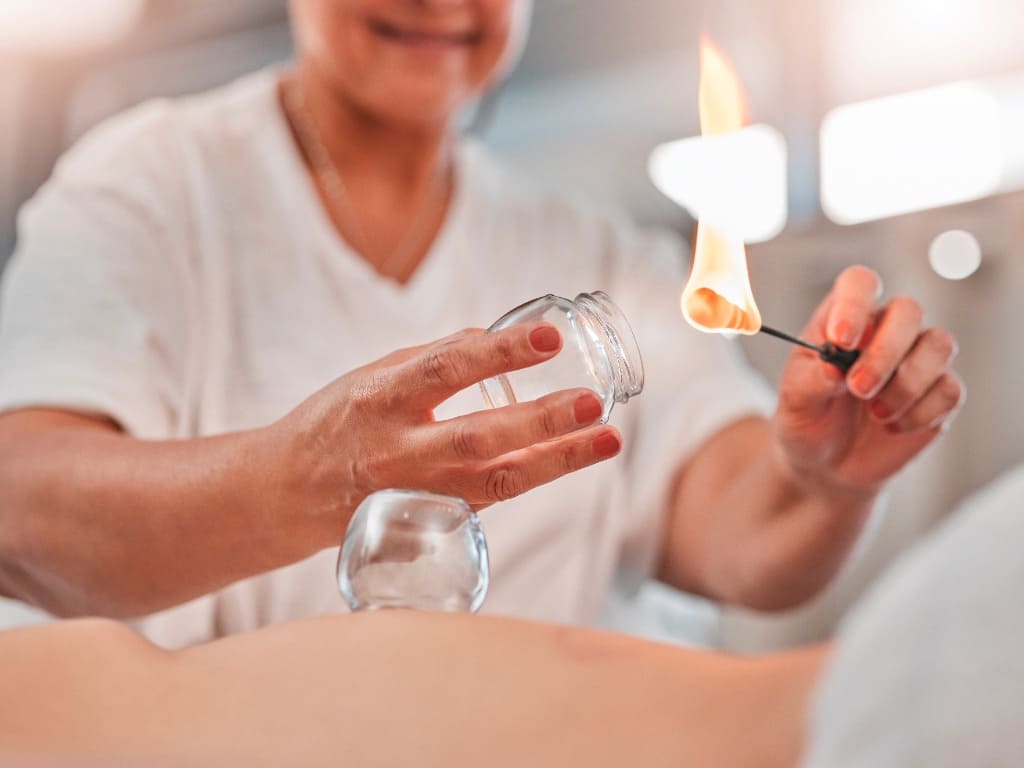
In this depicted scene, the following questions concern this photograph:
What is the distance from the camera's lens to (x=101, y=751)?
353 millimetres

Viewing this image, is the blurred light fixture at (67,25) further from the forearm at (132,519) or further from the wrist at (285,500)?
the wrist at (285,500)

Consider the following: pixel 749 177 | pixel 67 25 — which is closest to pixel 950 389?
pixel 749 177

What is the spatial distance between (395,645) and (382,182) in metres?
0.68

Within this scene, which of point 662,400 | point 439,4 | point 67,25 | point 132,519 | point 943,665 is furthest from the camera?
point 67,25

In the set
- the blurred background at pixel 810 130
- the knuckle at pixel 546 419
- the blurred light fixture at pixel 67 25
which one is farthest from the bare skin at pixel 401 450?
the blurred light fixture at pixel 67 25

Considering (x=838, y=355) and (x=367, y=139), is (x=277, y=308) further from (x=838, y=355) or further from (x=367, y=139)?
(x=838, y=355)

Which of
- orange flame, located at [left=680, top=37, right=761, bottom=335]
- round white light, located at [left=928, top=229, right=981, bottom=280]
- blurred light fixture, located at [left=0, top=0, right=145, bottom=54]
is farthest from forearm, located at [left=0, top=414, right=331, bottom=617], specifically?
blurred light fixture, located at [left=0, top=0, right=145, bottom=54]

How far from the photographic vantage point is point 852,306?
679 mm

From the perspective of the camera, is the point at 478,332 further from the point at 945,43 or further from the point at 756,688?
the point at 945,43

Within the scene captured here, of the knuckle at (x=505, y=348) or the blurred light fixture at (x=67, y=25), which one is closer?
the knuckle at (x=505, y=348)

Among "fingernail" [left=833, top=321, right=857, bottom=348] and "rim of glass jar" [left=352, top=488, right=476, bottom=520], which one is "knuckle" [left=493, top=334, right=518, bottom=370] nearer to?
"rim of glass jar" [left=352, top=488, right=476, bottom=520]

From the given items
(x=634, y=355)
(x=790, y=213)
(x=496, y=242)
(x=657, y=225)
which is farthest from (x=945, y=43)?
(x=634, y=355)

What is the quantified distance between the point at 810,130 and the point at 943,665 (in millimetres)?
1387

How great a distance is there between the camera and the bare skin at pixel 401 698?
34 cm
